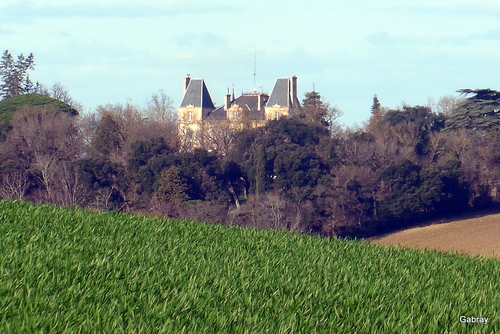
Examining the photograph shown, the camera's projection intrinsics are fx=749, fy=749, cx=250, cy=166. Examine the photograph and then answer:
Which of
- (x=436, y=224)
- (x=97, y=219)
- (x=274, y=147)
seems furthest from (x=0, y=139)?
(x=97, y=219)

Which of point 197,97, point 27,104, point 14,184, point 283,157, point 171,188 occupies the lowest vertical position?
point 171,188

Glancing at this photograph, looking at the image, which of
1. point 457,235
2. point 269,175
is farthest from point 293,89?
point 457,235

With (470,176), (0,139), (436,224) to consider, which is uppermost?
(0,139)

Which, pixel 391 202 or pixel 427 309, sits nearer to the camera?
pixel 427 309

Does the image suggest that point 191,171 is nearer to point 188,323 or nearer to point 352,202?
point 352,202

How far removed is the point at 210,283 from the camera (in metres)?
6.96

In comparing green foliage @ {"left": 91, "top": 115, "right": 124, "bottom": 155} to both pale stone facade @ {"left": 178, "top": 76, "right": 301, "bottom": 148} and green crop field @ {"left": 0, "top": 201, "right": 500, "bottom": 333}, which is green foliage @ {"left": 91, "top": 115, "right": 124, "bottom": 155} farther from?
green crop field @ {"left": 0, "top": 201, "right": 500, "bottom": 333}

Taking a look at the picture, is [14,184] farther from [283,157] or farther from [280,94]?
[280,94]

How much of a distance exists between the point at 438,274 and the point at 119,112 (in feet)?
188

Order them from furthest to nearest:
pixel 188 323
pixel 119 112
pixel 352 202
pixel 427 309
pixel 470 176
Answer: pixel 119 112, pixel 470 176, pixel 352 202, pixel 427 309, pixel 188 323

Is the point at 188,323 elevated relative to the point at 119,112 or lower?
lower

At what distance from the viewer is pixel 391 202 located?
4172cm

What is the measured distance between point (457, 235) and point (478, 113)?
18300 mm

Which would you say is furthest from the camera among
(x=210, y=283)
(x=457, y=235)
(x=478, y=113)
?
(x=478, y=113)
